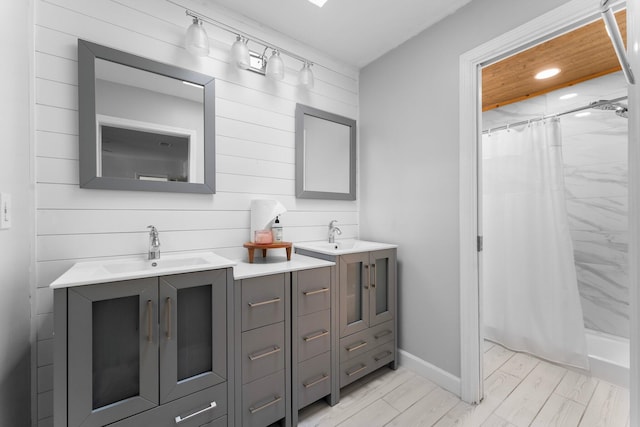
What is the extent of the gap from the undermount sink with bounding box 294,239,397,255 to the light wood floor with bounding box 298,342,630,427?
3.06 ft

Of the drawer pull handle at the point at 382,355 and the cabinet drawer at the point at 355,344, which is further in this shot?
the drawer pull handle at the point at 382,355

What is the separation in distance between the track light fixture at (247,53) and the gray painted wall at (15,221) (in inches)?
27.4

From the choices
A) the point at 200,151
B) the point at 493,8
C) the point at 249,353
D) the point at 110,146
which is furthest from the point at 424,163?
the point at 110,146

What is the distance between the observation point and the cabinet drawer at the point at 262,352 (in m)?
1.39

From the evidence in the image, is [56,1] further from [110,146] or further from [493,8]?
[493,8]

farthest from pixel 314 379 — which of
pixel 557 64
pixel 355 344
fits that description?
pixel 557 64

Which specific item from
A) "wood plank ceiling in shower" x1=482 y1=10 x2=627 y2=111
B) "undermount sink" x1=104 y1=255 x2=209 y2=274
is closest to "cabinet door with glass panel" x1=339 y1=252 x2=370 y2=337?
"undermount sink" x1=104 y1=255 x2=209 y2=274

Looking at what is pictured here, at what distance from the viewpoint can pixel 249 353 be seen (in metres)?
1.40

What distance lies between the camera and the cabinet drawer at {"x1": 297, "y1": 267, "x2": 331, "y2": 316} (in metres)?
1.60

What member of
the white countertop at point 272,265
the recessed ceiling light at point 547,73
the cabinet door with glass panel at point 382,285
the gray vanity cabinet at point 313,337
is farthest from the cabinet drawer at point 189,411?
the recessed ceiling light at point 547,73

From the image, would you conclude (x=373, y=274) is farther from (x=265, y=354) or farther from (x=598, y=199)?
(x=598, y=199)

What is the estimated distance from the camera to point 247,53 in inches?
69.8

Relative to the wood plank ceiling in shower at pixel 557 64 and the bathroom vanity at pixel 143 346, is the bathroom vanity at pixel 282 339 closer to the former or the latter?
the bathroom vanity at pixel 143 346

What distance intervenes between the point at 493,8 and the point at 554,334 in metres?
2.36
